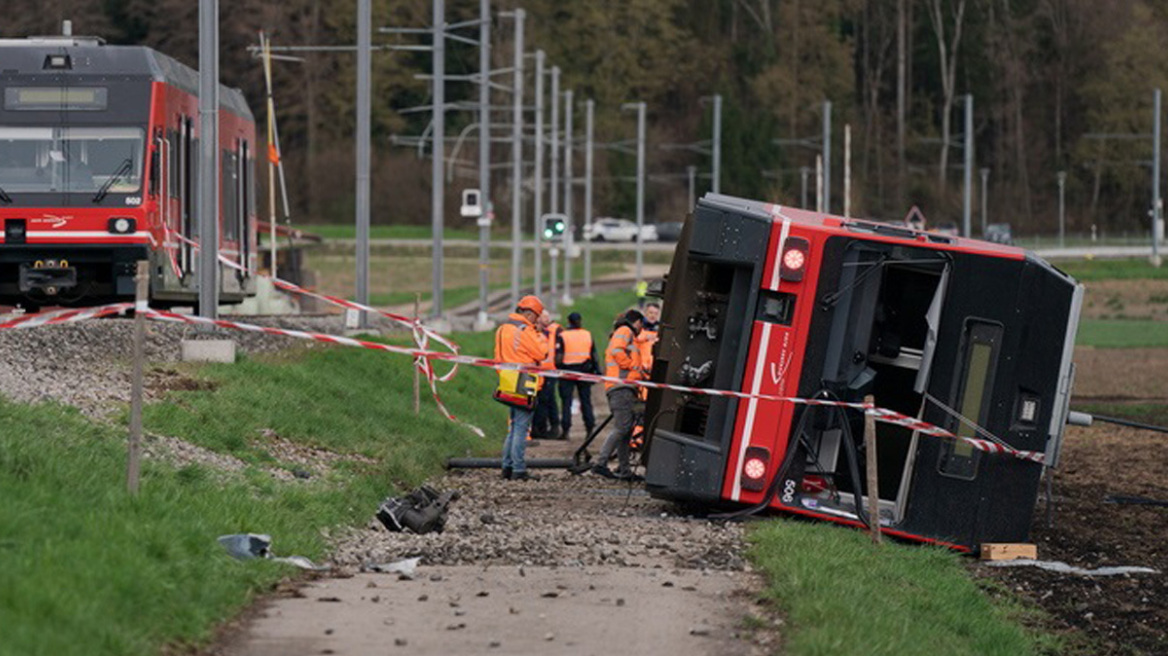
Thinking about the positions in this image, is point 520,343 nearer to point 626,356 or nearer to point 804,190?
point 626,356

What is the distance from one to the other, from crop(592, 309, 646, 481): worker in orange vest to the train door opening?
8.19 feet

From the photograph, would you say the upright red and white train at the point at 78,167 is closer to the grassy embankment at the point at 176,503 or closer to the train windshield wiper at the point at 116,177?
the train windshield wiper at the point at 116,177

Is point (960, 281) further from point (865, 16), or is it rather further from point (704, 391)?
point (865, 16)

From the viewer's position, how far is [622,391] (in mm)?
23141

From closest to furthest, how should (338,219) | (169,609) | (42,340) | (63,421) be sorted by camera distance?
(169,609) < (63,421) < (42,340) < (338,219)

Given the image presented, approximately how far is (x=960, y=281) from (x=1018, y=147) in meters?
121

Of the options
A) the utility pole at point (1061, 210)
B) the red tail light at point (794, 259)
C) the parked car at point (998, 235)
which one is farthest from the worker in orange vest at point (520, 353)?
the utility pole at point (1061, 210)

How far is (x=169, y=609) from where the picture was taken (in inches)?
453

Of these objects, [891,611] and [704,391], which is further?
[704,391]

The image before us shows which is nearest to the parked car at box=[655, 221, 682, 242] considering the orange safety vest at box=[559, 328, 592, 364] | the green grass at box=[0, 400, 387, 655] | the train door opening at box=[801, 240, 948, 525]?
the orange safety vest at box=[559, 328, 592, 364]

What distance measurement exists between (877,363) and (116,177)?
517 inches

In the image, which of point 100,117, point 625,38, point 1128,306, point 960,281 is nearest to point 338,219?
point 625,38

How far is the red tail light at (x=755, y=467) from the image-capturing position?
58.9 ft

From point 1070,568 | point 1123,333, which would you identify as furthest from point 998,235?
point 1070,568
